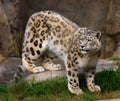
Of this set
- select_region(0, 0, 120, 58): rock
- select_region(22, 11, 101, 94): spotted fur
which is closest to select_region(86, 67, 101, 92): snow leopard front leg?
select_region(22, 11, 101, 94): spotted fur

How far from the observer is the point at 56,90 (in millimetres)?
8641

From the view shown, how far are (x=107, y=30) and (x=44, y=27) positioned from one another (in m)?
3.59

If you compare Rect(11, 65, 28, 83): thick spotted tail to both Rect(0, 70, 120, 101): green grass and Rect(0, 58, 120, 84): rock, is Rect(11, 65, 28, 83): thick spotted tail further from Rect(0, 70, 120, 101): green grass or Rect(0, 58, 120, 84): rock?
Rect(0, 70, 120, 101): green grass

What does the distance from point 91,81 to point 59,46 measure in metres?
0.95

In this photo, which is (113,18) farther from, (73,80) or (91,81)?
(73,80)

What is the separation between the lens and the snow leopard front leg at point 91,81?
866 centimetres

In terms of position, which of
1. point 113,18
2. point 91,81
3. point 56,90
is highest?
point 113,18

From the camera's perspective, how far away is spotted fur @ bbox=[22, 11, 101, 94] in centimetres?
849

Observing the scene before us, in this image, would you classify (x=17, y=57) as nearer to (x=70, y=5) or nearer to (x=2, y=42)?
(x=2, y=42)

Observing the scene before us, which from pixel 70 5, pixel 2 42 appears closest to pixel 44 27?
pixel 2 42

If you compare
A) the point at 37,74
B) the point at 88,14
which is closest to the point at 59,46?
the point at 37,74

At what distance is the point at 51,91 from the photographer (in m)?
8.61

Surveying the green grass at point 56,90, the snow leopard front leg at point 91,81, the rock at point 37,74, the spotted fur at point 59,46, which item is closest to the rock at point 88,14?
the rock at point 37,74

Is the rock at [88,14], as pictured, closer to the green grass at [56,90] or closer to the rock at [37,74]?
the rock at [37,74]
